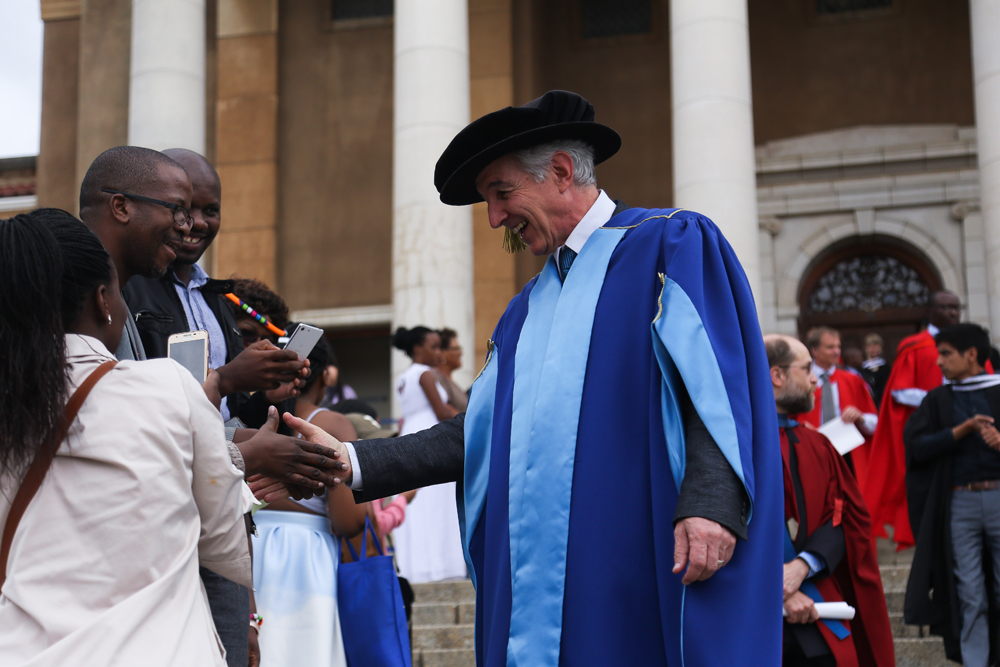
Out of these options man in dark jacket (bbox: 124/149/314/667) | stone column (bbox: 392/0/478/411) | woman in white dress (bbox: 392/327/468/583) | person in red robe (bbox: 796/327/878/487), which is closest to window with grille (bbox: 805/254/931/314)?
stone column (bbox: 392/0/478/411)

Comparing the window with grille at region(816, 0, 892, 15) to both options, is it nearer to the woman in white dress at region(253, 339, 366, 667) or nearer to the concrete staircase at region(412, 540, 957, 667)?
the concrete staircase at region(412, 540, 957, 667)

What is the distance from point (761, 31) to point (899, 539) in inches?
417

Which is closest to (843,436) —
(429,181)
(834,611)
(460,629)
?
(834,611)

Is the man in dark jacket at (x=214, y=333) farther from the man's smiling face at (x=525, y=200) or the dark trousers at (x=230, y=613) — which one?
the man's smiling face at (x=525, y=200)

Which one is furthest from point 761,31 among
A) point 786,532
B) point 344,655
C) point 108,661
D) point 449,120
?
point 108,661

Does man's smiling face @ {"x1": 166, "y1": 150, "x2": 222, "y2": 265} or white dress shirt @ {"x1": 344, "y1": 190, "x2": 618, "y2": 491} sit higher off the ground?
man's smiling face @ {"x1": 166, "y1": 150, "x2": 222, "y2": 265}

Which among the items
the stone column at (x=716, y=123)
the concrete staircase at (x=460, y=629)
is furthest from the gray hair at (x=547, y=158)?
the stone column at (x=716, y=123)

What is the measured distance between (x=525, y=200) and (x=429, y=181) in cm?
917

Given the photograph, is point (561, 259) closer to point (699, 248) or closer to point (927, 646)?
point (699, 248)

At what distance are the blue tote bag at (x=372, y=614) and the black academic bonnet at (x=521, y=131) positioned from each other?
5.17 ft

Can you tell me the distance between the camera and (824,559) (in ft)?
14.2

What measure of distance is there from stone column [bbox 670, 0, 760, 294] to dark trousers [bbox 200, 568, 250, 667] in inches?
346

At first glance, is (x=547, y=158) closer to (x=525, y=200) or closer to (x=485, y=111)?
(x=525, y=200)

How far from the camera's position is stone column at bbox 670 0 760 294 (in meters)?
11.2
